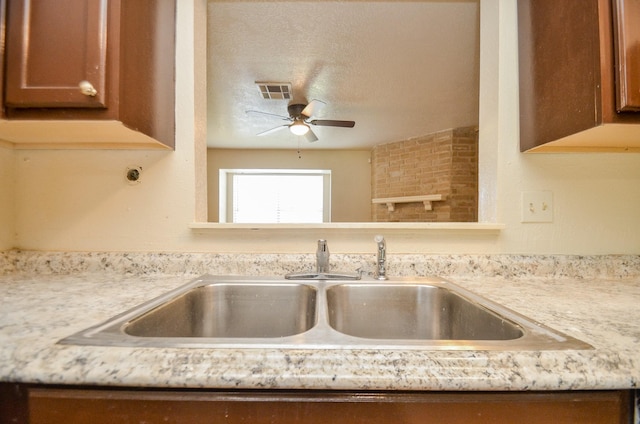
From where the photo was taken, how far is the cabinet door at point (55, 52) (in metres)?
0.74

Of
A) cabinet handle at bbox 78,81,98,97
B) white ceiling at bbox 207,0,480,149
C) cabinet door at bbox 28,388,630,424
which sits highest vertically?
white ceiling at bbox 207,0,480,149

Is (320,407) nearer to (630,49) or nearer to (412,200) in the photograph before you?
(630,49)

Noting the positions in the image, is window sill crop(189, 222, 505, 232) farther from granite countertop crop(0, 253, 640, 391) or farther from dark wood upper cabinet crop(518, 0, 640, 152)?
granite countertop crop(0, 253, 640, 391)

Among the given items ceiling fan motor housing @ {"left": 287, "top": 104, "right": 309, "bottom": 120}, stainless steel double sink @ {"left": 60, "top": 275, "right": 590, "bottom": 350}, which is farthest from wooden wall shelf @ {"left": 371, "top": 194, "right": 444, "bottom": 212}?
stainless steel double sink @ {"left": 60, "top": 275, "right": 590, "bottom": 350}

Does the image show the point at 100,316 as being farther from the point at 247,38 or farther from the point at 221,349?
the point at 247,38

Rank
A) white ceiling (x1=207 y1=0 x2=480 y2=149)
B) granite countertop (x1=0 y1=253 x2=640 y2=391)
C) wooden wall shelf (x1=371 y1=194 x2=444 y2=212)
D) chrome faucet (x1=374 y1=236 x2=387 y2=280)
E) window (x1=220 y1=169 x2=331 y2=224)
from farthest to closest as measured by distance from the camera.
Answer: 1. window (x1=220 y1=169 x2=331 y2=224)
2. wooden wall shelf (x1=371 y1=194 x2=444 y2=212)
3. white ceiling (x1=207 y1=0 x2=480 y2=149)
4. chrome faucet (x1=374 y1=236 x2=387 y2=280)
5. granite countertop (x1=0 y1=253 x2=640 y2=391)

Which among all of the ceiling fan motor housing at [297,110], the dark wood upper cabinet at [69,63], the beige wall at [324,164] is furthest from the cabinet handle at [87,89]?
the beige wall at [324,164]

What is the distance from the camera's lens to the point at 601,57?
28.0 inches

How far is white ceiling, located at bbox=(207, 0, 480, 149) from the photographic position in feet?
5.74

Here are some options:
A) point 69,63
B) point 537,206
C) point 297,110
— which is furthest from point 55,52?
point 297,110

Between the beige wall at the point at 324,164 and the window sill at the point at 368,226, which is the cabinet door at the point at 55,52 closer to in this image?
the window sill at the point at 368,226

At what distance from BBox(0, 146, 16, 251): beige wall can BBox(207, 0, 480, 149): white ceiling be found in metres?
1.03

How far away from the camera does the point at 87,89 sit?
0.73 m

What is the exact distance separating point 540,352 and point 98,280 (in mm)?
1144
